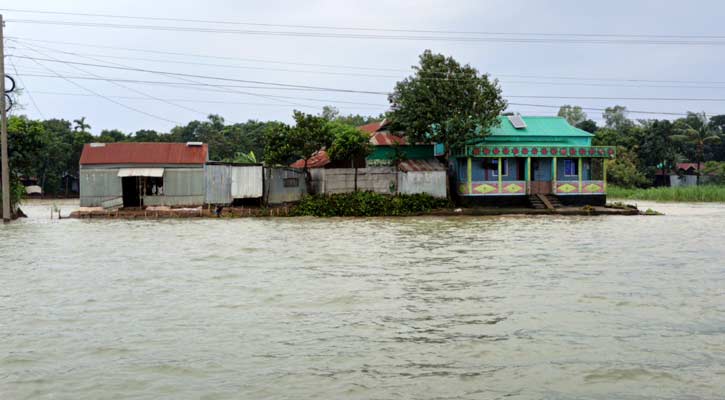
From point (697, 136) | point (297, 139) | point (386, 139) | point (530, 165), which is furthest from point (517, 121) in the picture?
point (697, 136)

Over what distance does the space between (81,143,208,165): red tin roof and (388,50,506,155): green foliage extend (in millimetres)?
11240

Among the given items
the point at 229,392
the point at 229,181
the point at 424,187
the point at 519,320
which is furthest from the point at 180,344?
the point at 424,187

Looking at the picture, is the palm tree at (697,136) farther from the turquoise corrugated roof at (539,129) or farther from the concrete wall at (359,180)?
the concrete wall at (359,180)

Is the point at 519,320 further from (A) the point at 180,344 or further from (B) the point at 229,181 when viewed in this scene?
(B) the point at 229,181

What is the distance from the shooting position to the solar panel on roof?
3238cm

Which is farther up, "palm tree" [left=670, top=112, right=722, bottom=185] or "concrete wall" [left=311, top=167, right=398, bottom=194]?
"palm tree" [left=670, top=112, right=722, bottom=185]

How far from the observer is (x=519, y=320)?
27.7 feet

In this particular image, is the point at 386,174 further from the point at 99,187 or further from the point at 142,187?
the point at 99,187

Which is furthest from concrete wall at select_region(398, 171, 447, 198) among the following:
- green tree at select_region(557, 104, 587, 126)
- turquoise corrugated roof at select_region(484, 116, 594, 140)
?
green tree at select_region(557, 104, 587, 126)

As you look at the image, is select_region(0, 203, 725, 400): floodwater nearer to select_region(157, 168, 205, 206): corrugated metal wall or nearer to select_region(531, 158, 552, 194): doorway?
select_region(157, 168, 205, 206): corrugated metal wall

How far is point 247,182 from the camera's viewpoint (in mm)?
28156

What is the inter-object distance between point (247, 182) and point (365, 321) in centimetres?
2037

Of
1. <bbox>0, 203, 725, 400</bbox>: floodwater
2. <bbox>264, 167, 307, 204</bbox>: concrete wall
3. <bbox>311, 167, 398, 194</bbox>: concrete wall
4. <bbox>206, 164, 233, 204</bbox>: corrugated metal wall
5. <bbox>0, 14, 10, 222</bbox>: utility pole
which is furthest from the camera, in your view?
<bbox>311, 167, 398, 194</bbox>: concrete wall

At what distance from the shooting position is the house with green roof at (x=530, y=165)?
99.1ft
